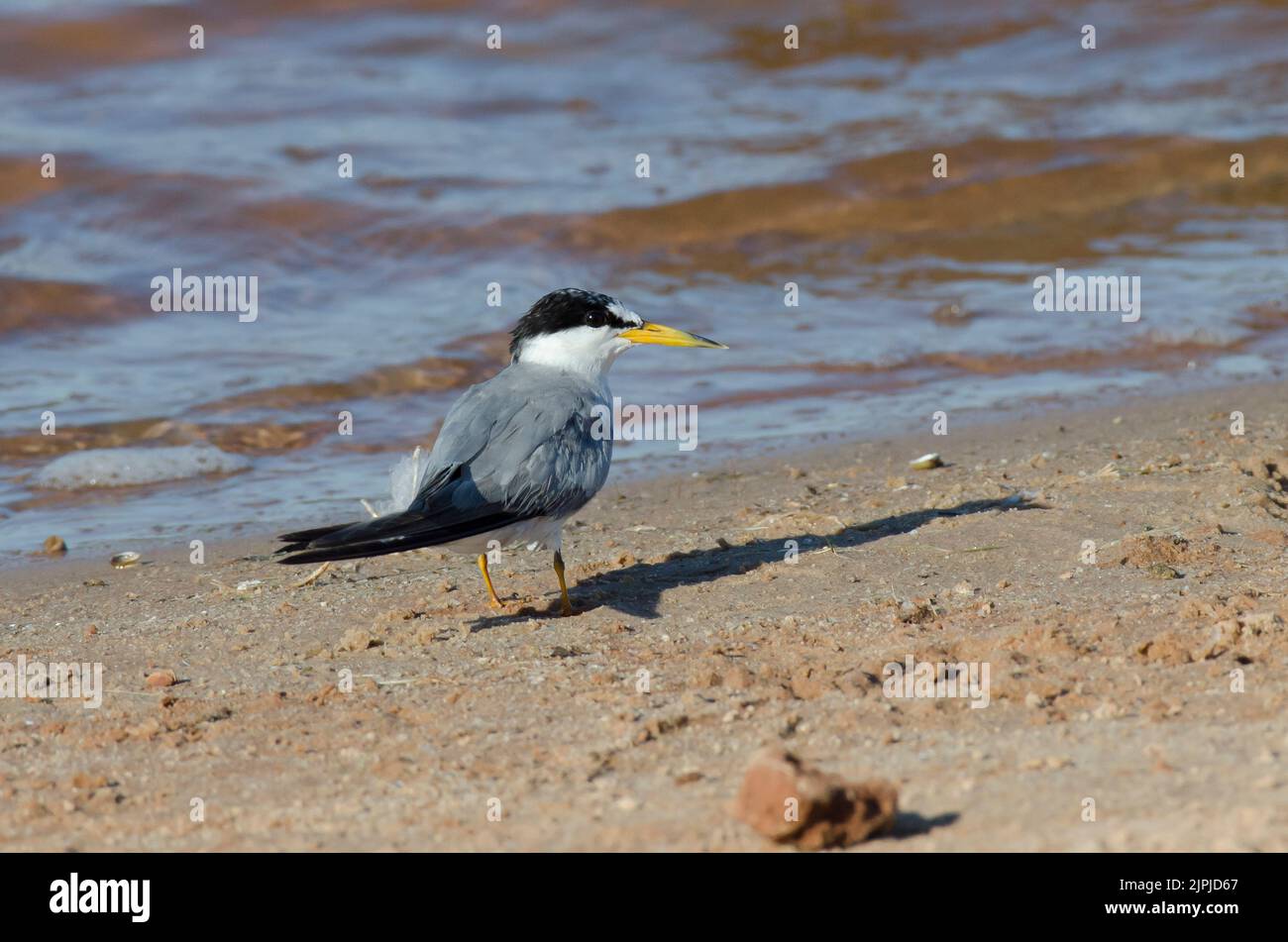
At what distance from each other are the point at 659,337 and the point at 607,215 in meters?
→ 6.19

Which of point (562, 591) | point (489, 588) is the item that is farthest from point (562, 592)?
point (489, 588)

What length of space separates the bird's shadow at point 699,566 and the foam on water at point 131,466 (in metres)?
2.76

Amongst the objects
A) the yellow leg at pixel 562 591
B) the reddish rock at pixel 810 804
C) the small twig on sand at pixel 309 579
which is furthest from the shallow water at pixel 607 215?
the reddish rock at pixel 810 804

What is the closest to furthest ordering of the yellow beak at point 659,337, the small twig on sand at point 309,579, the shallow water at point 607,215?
the small twig on sand at point 309,579, the yellow beak at point 659,337, the shallow water at point 607,215

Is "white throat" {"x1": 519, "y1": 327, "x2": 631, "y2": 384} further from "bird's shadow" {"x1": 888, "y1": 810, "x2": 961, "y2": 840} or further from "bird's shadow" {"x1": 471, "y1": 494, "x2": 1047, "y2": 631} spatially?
"bird's shadow" {"x1": 888, "y1": 810, "x2": 961, "y2": 840}

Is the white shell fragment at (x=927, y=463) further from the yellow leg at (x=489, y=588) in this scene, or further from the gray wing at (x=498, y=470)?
the yellow leg at (x=489, y=588)

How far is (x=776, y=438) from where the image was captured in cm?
732

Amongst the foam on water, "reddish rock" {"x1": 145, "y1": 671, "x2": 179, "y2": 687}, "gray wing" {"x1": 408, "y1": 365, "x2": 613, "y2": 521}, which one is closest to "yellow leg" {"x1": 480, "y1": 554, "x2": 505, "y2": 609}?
"gray wing" {"x1": 408, "y1": 365, "x2": 613, "y2": 521}

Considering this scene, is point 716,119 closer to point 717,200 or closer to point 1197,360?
point 717,200

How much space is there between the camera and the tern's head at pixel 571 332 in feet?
17.3

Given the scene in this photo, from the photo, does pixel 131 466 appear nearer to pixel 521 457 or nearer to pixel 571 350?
pixel 571 350

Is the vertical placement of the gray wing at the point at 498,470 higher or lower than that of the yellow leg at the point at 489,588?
higher

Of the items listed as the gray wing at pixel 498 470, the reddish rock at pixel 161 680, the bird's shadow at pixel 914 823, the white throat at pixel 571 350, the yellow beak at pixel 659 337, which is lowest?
the bird's shadow at pixel 914 823

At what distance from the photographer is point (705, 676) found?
3.82 m
